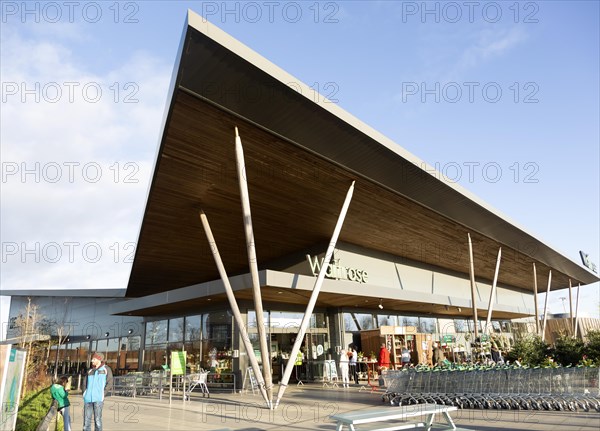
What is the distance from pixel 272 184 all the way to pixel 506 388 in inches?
339

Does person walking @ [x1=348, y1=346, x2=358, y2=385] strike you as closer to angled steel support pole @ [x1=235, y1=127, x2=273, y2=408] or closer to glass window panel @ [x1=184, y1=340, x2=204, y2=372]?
glass window panel @ [x1=184, y1=340, x2=204, y2=372]

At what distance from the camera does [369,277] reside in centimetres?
2177

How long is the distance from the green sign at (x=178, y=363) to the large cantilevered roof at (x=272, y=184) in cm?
498

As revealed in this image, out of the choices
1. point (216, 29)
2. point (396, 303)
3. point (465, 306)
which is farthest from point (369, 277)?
point (216, 29)

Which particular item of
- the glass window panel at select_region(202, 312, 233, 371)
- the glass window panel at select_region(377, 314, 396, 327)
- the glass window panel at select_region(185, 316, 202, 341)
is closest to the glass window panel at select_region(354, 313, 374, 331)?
the glass window panel at select_region(377, 314, 396, 327)

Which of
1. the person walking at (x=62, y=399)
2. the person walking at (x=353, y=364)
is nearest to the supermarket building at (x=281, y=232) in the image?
the person walking at (x=353, y=364)

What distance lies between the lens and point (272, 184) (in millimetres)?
14609

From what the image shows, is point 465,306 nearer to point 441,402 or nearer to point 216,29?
point 441,402

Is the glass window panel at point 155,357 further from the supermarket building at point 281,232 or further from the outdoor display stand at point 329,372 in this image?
the outdoor display stand at point 329,372

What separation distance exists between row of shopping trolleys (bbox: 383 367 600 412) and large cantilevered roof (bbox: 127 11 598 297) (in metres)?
6.30

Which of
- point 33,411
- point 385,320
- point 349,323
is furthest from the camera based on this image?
point 385,320

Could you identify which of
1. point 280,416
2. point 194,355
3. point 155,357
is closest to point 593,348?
point 280,416

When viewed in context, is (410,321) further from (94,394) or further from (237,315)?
(94,394)

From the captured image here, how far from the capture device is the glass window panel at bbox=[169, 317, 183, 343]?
2172cm
